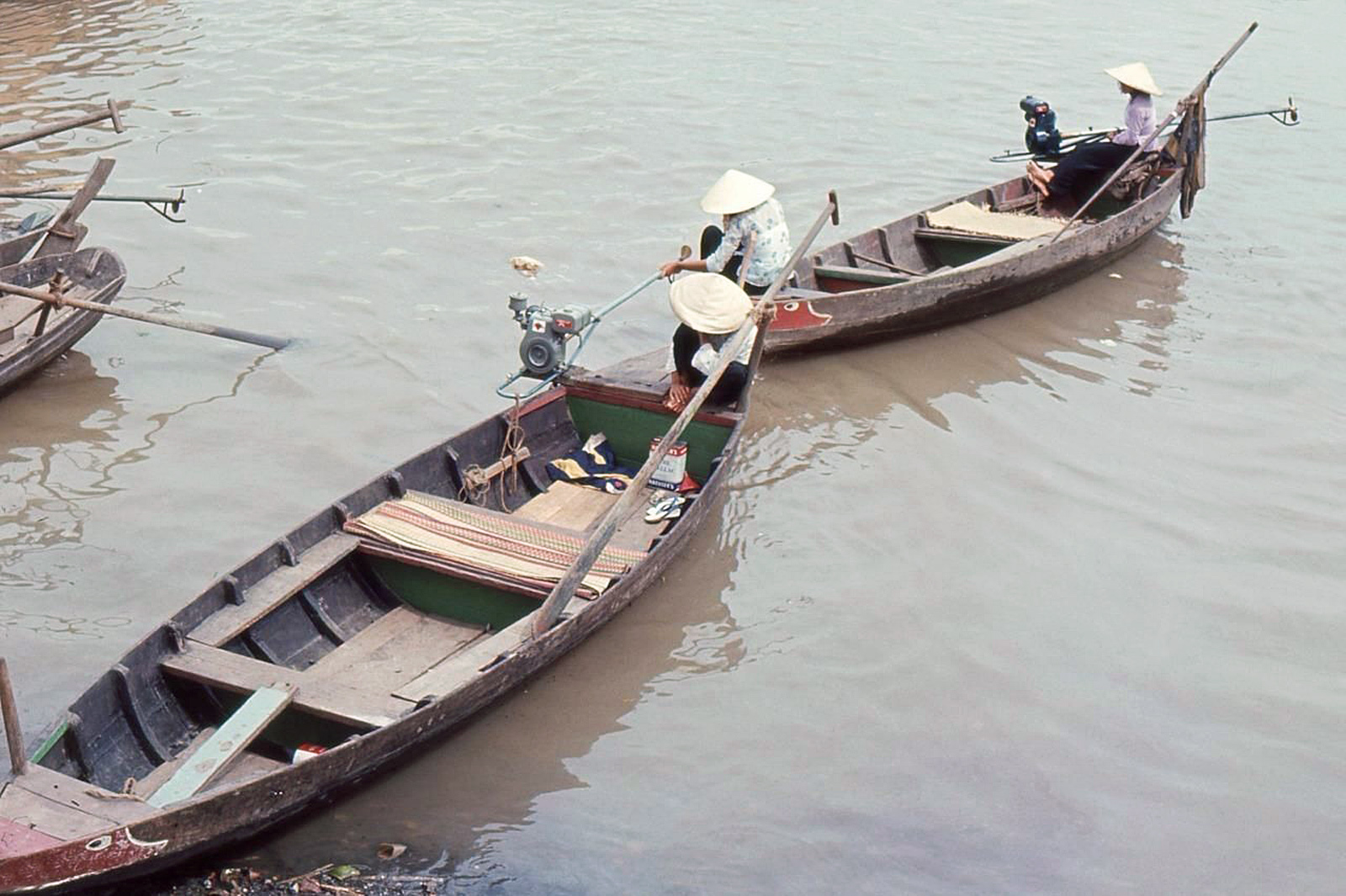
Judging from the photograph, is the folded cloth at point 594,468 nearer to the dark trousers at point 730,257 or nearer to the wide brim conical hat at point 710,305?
the wide brim conical hat at point 710,305

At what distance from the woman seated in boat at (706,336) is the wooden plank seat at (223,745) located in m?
2.94

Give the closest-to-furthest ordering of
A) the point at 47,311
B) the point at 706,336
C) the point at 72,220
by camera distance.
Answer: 1. the point at 706,336
2. the point at 47,311
3. the point at 72,220

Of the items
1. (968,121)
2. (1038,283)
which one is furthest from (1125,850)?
(968,121)

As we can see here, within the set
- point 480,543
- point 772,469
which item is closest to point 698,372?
point 772,469

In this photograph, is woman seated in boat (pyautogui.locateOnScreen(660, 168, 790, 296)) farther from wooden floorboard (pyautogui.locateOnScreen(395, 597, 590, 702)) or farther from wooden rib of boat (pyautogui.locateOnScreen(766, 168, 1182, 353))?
wooden floorboard (pyautogui.locateOnScreen(395, 597, 590, 702))

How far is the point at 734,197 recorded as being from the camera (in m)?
8.56

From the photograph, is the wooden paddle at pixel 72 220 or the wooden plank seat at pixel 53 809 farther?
the wooden paddle at pixel 72 220

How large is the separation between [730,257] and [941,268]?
2.78 m

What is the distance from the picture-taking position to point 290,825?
217 inches

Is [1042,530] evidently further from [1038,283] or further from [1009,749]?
[1038,283]

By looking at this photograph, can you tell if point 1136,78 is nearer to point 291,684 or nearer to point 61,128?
point 61,128

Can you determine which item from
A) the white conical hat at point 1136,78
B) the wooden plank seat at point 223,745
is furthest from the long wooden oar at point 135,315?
the white conical hat at point 1136,78

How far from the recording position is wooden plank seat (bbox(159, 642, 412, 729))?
558 centimetres

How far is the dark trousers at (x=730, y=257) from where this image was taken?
9016 mm
